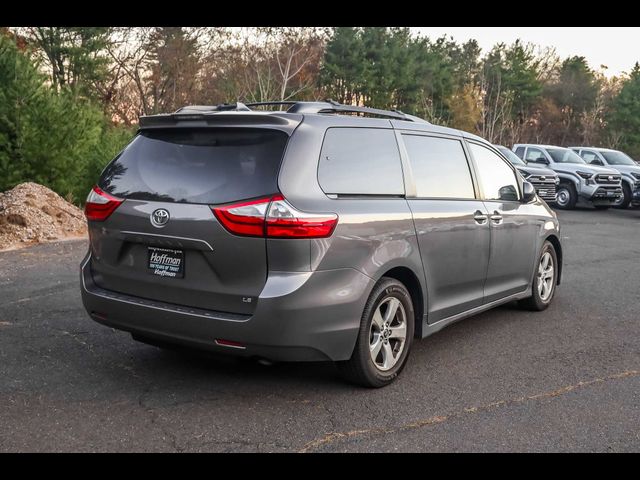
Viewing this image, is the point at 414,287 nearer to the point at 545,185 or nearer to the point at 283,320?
the point at 283,320

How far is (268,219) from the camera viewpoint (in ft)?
12.0

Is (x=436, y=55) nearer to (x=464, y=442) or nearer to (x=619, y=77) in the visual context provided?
(x=619, y=77)

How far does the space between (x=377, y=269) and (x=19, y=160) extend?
10612 mm

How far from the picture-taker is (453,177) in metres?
5.25

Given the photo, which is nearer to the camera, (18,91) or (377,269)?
(377,269)

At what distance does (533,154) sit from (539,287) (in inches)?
632

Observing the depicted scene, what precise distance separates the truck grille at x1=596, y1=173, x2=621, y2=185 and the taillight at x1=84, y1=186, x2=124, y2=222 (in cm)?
1871

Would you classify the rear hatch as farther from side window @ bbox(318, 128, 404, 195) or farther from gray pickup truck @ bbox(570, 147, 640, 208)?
gray pickup truck @ bbox(570, 147, 640, 208)

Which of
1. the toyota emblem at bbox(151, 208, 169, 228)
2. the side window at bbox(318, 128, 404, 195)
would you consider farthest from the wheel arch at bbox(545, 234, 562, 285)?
the toyota emblem at bbox(151, 208, 169, 228)

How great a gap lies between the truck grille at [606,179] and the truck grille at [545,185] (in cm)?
132

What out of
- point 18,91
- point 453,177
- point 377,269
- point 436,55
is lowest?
point 377,269

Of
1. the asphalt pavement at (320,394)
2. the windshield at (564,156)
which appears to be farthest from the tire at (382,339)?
the windshield at (564,156)

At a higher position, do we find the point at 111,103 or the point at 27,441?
the point at 111,103
